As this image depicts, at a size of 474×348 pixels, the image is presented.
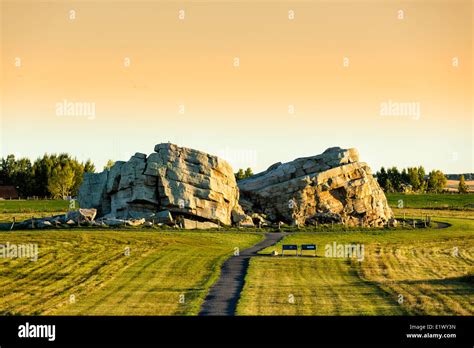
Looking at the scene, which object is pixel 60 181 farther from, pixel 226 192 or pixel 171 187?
pixel 171 187

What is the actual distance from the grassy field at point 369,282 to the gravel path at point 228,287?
1.96 ft

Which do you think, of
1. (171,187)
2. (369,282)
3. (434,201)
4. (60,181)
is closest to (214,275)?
(369,282)

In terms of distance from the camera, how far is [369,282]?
43781 mm

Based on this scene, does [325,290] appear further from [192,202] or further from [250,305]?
[192,202]

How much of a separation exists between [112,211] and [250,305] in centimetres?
4978

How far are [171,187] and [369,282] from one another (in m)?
39.3

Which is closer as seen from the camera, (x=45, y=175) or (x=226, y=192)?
(x=226, y=192)

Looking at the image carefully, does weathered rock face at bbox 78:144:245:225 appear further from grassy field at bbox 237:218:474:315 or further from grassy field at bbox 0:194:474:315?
grassy field at bbox 237:218:474:315

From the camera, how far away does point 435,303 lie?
117 ft

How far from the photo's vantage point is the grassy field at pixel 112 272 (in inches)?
1375

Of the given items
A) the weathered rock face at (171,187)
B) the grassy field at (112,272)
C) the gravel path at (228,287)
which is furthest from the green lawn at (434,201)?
the gravel path at (228,287)

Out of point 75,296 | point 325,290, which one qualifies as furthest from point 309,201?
point 75,296

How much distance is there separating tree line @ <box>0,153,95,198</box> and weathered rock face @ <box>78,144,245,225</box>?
82438 mm
